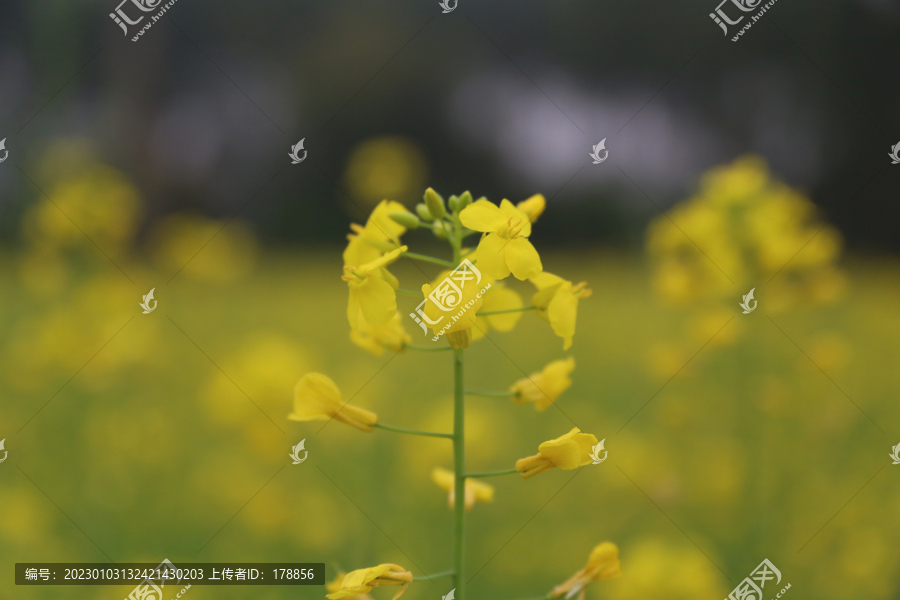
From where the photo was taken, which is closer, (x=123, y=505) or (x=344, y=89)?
(x=123, y=505)

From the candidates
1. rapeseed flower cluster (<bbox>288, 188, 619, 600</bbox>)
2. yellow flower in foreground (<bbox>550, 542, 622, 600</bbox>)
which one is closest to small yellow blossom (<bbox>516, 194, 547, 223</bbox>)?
rapeseed flower cluster (<bbox>288, 188, 619, 600</bbox>)

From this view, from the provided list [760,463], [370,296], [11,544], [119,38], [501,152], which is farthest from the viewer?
[501,152]

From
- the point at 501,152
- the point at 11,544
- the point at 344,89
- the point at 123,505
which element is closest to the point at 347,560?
the point at 123,505

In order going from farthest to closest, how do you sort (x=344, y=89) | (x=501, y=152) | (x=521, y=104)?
1. (x=344, y=89)
2. (x=501, y=152)
3. (x=521, y=104)

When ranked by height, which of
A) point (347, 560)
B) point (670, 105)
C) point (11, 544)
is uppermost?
point (670, 105)

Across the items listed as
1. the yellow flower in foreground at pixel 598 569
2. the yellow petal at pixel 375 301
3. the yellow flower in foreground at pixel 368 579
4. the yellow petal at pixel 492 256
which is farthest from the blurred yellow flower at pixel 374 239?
the yellow flower in foreground at pixel 598 569

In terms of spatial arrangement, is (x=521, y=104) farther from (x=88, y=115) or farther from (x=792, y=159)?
(x=88, y=115)
